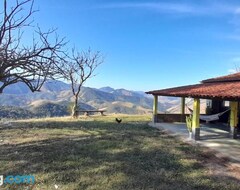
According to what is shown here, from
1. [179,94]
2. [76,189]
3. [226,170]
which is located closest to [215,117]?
[179,94]

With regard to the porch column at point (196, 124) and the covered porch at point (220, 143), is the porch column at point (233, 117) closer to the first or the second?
the covered porch at point (220, 143)

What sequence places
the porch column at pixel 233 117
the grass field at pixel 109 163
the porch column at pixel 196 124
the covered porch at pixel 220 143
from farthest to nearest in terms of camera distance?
the porch column at pixel 196 124
the porch column at pixel 233 117
the covered porch at pixel 220 143
the grass field at pixel 109 163

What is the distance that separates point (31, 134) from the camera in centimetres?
1185

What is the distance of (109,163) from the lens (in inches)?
284

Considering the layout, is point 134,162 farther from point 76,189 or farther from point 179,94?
point 179,94
